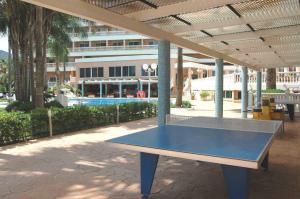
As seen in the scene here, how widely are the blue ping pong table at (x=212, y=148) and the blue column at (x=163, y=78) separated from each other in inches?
91.1

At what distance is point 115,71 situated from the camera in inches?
1991

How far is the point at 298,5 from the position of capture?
598 centimetres

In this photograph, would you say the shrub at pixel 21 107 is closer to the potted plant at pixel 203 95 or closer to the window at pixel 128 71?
the potted plant at pixel 203 95

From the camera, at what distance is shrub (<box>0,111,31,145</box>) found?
31.1 feet

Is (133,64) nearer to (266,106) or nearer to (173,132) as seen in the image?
(266,106)

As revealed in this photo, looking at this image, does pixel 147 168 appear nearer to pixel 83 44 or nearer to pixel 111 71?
pixel 111 71

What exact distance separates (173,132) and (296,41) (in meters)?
6.46

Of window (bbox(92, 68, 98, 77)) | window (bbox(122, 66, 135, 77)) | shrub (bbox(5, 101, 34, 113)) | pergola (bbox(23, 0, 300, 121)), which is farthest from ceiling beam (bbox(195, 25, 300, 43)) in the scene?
window (bbox(92, 68, 98, 77))

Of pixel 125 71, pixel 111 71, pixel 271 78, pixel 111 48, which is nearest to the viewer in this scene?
pixel 271 78

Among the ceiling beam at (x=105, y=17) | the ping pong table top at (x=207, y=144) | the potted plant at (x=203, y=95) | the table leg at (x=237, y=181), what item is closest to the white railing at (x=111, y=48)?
the potted plant at (x=203, y=95)

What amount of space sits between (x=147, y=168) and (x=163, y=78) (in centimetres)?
348

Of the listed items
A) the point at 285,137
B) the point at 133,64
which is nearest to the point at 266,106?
the point at 285,137

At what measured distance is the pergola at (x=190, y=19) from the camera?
223 inches

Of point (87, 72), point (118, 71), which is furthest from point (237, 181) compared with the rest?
point (87, 72)
